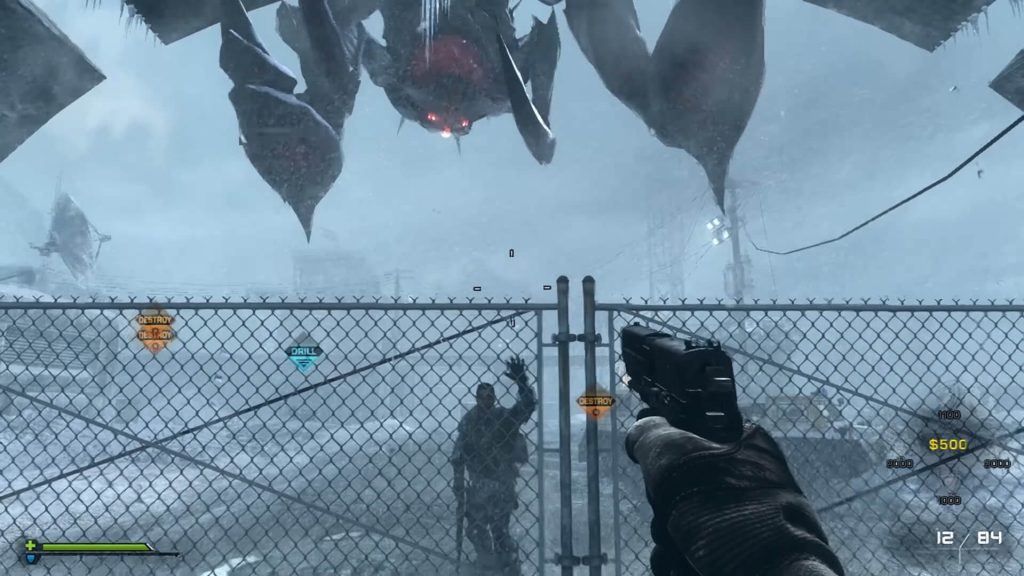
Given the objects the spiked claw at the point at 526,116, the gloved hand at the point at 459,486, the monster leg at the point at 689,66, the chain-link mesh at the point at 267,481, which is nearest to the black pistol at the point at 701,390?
the chain-link mesh at the point at 267,481

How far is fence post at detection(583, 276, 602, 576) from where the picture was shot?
2.48 m

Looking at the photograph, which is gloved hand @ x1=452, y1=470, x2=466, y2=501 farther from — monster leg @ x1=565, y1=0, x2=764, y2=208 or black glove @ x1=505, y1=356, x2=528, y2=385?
monster leg @ x1=565, y1=0, x2=764, y2=208

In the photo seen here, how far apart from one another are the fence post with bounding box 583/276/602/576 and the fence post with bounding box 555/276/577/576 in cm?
9

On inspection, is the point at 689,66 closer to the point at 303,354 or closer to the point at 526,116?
the point at 526,116

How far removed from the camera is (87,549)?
2605mm

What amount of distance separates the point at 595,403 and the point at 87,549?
251 cm

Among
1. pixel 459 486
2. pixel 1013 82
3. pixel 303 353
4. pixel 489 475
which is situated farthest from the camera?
pixel 1013 82

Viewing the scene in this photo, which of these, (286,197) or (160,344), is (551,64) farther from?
(160,344)

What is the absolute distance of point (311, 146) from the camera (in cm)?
885

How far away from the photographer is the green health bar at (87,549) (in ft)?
8.41

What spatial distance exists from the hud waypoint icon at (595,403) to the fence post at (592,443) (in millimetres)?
19

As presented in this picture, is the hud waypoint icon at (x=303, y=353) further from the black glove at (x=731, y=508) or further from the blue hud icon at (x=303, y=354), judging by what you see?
the black glove at (x=731, y=508)

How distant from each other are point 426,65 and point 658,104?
12.2 feet

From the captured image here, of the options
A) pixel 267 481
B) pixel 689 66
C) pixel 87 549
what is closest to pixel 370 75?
pixel 689 66
